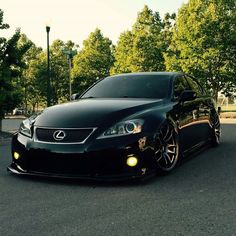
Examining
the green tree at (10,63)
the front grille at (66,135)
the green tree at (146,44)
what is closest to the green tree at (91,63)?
the green tree at (146,44)

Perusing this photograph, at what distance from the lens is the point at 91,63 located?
162 feet

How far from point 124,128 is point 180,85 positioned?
2117mm

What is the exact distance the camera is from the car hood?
4.98m

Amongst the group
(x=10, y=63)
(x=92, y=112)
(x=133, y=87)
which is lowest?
(x=92, y=112)

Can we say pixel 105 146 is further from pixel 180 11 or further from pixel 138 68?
pixel 138 68

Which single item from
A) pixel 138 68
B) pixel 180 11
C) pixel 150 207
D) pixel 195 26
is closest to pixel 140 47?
pixel 138 68

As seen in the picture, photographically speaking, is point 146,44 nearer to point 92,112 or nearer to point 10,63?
point 10,63

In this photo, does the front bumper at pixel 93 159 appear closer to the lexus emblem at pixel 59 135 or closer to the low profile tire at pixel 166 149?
the lexus emblem at pixel 59 135

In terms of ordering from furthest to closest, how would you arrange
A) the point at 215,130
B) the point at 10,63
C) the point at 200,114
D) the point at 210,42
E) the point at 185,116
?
the point at 210,42, the point at 10,63, the point at 215,130, the point at 200,114, the point at 185,116

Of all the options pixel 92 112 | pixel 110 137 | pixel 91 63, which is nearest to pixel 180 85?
pixel 92 112

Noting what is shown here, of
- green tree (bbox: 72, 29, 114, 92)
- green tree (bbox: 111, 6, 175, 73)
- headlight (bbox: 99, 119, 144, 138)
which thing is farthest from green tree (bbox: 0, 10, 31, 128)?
green tree (bbox: 72, 29, 114, 92)

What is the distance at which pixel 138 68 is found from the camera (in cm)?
4066

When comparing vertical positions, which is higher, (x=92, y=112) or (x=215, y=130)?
(x=92, y=112)

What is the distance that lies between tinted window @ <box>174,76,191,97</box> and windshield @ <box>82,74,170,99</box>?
0.55 ft
